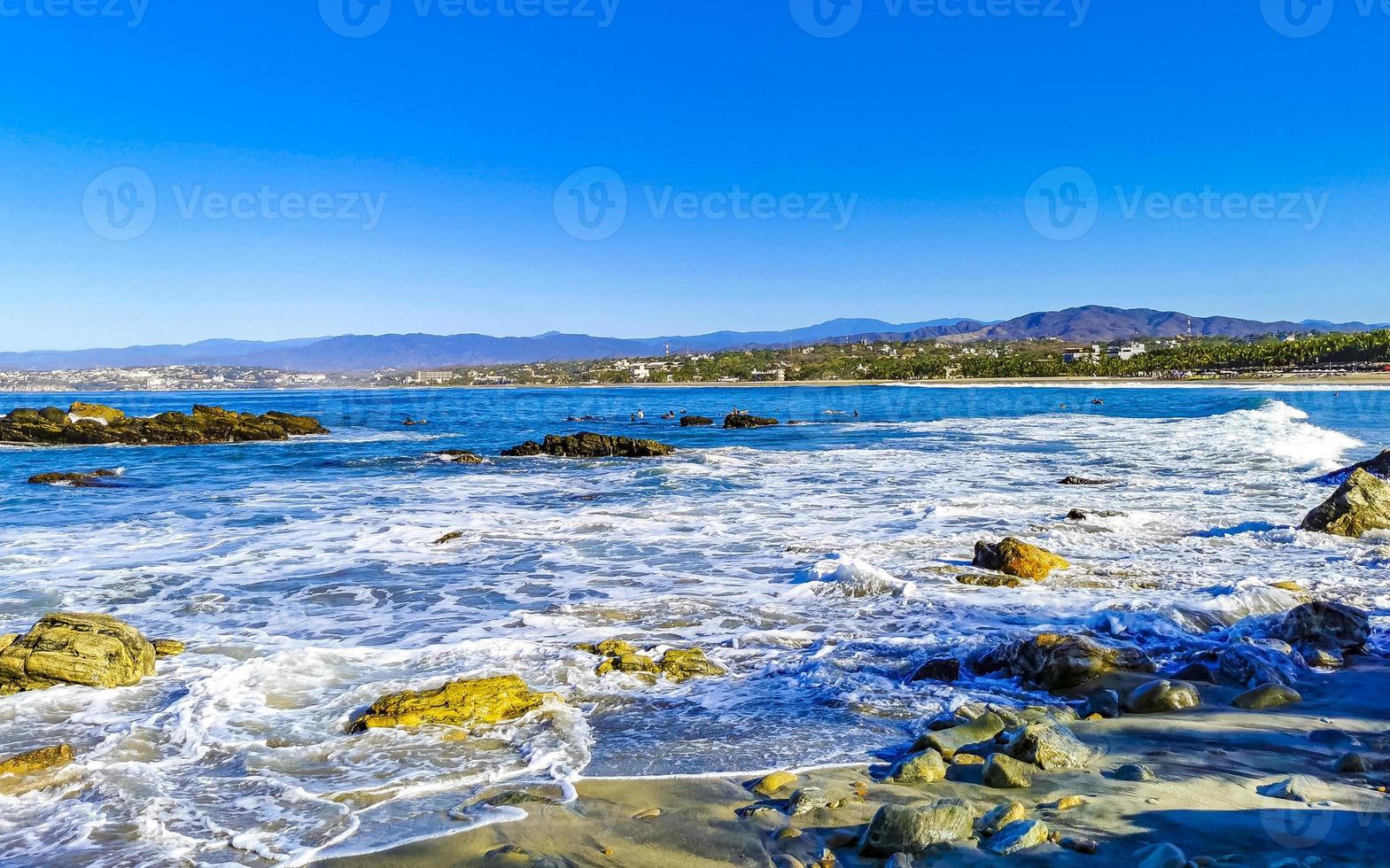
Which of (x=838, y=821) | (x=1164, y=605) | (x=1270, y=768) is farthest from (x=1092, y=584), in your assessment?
(x=838, y=821)

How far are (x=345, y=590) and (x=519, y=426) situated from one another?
45.6m

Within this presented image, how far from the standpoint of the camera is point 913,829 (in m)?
4.60

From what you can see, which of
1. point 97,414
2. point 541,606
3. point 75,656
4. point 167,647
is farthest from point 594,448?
point 97,414

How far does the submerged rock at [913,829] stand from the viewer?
457cm

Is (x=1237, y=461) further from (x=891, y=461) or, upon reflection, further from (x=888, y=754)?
(x=888, y=754)

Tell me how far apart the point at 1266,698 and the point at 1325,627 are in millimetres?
2333

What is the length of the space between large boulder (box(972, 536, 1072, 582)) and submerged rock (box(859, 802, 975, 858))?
7.74 m

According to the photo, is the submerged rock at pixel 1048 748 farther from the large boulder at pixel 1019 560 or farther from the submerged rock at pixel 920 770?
the large boulder at pixel 1019 560

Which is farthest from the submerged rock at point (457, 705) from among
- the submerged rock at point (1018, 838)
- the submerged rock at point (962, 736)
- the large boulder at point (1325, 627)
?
the large boulder at point (1325, 627)

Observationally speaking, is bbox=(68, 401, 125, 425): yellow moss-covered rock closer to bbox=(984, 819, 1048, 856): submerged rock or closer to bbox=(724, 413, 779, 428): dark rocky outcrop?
bbox=(724, 413, 779, 428): dark rocky outcrop

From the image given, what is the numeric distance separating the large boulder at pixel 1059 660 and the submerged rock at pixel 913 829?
3.43 meters

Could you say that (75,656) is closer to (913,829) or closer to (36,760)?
(36,760)

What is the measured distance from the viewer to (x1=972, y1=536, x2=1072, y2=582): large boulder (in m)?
11.9

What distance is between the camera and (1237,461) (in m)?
26.8
